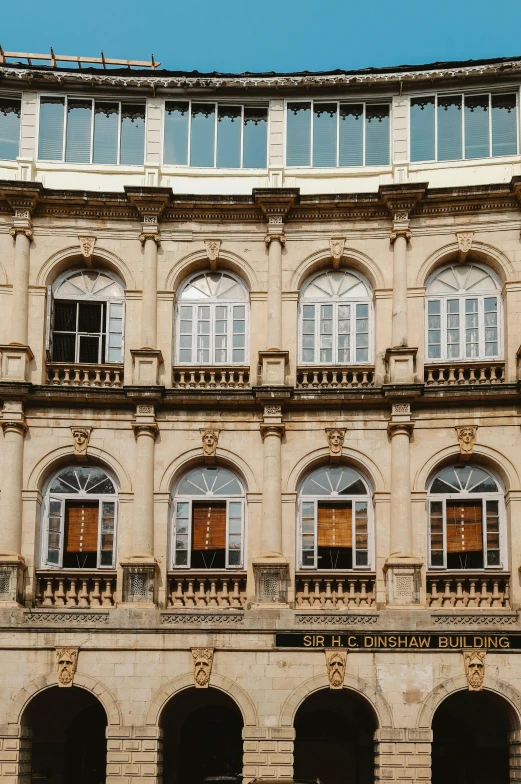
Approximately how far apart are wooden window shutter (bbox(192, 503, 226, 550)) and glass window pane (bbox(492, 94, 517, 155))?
1051 cm

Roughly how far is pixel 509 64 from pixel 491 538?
10819 millimetres

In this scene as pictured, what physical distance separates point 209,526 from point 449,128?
10843mm

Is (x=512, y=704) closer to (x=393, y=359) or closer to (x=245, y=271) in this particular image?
(x=393, y=359)

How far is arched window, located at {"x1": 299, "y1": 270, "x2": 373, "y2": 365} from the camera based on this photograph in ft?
97.0

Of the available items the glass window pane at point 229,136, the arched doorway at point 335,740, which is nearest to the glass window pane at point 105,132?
the glass window pane at point 229,136

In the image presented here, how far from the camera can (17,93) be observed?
30.6 metres

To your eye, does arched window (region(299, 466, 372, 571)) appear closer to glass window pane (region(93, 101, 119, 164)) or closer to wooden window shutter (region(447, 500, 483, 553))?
wooden window shutter (region(447, 500, 483, 553))

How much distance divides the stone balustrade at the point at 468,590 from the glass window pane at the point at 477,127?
9821 millimetres

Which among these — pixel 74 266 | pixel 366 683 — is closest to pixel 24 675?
pixel 366 683

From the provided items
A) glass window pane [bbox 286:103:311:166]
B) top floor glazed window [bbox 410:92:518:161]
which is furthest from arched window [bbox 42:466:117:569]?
top floor glazed window [bbox 410:92:518:161]

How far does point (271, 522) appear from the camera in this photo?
27797mm

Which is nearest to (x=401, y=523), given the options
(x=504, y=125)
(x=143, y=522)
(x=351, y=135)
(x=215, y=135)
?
(x=143, y=522)

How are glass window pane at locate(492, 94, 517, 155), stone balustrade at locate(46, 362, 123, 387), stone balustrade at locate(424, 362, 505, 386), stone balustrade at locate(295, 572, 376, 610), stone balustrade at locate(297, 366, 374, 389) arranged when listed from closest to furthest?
stone balustrade at locate(295, 572, 376, 610) < stone balustrade at locate(424, 362, 505, 386) < stone balustrade at locate(297, 366, 374, 389) < stone balustrade at locate(46, 362, 123, 387) < glass window pane at locate(492, 94, 517, 155)

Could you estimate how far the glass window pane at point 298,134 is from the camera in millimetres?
30453
